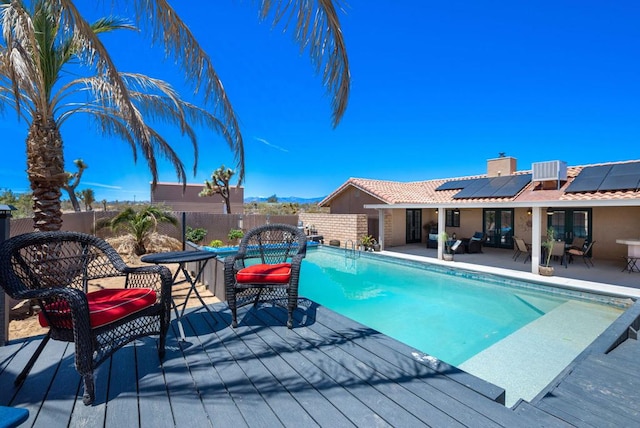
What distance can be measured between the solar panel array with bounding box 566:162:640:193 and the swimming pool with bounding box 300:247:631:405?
499 centimetres

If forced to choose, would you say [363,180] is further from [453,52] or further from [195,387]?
[195,387]

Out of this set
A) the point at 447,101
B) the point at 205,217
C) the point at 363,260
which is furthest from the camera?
the point at 447,101

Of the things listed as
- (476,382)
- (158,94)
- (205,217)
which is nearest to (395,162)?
(205,217)

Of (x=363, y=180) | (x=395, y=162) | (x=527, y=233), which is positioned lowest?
(x=527, y=233)

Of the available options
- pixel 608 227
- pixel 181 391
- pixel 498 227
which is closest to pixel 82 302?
pixel 181 391

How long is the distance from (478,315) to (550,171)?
9078 mm

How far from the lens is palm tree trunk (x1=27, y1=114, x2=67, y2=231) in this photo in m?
5.62

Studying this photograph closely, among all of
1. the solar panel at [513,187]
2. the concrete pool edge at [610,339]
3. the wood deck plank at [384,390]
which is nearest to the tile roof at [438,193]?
the solar panel at [513,187]

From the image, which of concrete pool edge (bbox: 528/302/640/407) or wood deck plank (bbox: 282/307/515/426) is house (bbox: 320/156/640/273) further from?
wood deck plank (bbox: 282/307/515/426)

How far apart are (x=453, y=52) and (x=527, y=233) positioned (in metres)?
9.40

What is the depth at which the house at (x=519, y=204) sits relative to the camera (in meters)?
10.1

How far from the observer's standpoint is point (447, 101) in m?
21.5

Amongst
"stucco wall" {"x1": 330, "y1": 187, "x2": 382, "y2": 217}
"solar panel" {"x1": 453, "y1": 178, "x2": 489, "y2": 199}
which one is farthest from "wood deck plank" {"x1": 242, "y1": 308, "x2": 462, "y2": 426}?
"stucco wall" {"x1": 330, "y1": 187, "x2": 382, "y2": 217}

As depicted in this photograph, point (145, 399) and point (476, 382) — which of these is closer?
point (145, 399)
